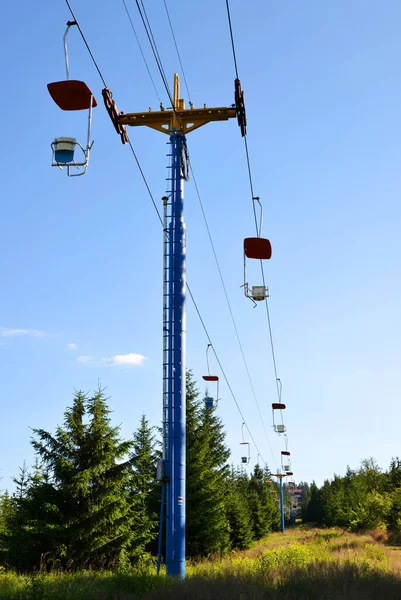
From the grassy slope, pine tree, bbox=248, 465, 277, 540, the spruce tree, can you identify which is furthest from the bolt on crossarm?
pine tree, bbox=248, 465, 277, 540

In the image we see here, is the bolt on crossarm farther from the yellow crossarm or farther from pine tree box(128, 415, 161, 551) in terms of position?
pine tree box(128, 415, 161, 551)

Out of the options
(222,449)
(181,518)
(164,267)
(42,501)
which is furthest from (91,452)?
(222,449)

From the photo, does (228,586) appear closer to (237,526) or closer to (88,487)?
(88,487)

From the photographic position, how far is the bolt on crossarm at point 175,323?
53.8 feet

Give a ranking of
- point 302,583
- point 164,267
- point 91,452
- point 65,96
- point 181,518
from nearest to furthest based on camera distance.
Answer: point 65,96, point 302,583, point 181,518, point 164,267, point 91,452

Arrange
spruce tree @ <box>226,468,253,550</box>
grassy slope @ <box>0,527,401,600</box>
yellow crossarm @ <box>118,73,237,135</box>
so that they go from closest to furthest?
1. grassy slope @ <box>0,527,401,600</box>
2. yellow crossarm @ <box>118,73,237,135</box>
3. spruce tree @ <box>226,468,253,550</box>

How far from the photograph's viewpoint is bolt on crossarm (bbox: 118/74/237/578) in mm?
16391

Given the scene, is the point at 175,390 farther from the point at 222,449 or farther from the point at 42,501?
the point at 222,449

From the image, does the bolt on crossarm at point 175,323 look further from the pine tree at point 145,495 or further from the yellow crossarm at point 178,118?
the pine tree at point 145,495

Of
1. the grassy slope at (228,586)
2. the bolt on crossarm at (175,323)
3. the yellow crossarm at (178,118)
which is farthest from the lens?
the yellow crossarm at (178,118)

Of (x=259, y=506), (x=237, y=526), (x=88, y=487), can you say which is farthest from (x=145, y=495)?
(x=259, y=506)

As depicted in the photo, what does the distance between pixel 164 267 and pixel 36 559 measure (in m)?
10.6

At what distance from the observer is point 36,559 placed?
19.8m

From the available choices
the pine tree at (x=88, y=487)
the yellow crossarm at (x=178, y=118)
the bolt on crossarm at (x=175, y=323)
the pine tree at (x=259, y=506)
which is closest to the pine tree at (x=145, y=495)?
the pine tree at (x=88, y=487)
